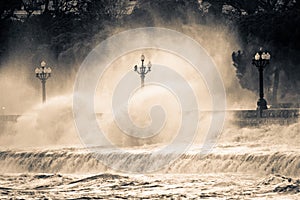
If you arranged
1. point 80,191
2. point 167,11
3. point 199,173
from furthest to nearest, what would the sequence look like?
point 167,11
point 199,173
point 80,191

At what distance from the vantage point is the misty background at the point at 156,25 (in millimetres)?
71812

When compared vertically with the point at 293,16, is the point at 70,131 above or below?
below

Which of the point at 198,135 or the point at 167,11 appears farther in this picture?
the point at 167,11

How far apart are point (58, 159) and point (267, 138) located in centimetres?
925

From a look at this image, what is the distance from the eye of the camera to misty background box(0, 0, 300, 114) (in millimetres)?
71812

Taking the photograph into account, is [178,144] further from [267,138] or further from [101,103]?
[101,103]

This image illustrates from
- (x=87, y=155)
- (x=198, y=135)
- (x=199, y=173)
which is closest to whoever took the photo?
(x=199, y=173)

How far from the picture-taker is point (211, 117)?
60.3 m

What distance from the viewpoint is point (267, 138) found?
182ft

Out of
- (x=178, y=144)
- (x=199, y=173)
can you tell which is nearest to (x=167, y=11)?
(x=178, y=144)

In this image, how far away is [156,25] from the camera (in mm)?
92188

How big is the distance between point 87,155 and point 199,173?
6.79 meters

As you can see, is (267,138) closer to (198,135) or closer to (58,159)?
(198,135)

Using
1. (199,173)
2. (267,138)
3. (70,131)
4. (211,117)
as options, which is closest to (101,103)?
(70,131)
